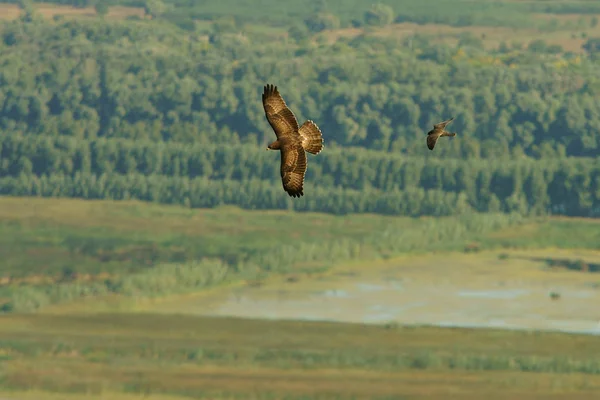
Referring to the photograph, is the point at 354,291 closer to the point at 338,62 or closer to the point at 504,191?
the point at 504,191

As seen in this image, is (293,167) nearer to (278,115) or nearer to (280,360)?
(278,115)

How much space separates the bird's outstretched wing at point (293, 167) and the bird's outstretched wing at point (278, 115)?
209mm

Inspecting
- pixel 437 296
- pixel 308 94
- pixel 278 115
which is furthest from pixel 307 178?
pixel 278 115

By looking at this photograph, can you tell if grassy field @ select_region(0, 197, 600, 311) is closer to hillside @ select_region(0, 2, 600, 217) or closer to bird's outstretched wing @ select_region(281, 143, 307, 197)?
hillside @ select_region(0, 2, 600, 217)

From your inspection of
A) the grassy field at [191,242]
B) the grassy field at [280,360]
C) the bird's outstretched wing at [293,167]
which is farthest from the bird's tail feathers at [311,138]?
the grassy field at [191,242]

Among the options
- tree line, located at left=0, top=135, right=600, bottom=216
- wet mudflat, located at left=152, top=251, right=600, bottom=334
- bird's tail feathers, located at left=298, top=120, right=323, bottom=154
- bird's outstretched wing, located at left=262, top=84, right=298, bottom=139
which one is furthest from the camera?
tree line, located at left=0, top=135, right=600, bottom=216

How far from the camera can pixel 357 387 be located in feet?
218

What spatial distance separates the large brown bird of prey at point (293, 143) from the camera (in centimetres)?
3042

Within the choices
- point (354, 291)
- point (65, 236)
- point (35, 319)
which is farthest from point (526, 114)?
point (35, 319)

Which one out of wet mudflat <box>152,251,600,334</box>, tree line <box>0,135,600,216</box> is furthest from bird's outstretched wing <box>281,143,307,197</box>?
tree line <box>0,135,600,216</box>

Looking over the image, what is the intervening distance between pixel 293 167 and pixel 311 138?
402mm

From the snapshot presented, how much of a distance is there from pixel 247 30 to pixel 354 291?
72.1m

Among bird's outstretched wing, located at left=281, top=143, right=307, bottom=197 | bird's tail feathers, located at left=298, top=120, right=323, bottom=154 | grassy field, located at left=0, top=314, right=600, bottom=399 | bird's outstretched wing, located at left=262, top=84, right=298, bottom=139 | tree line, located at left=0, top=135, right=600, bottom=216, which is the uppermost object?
bird's outstretched wing, located at left=262, top=84, right=298, bottom=139

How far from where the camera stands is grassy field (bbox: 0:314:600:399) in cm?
6569
